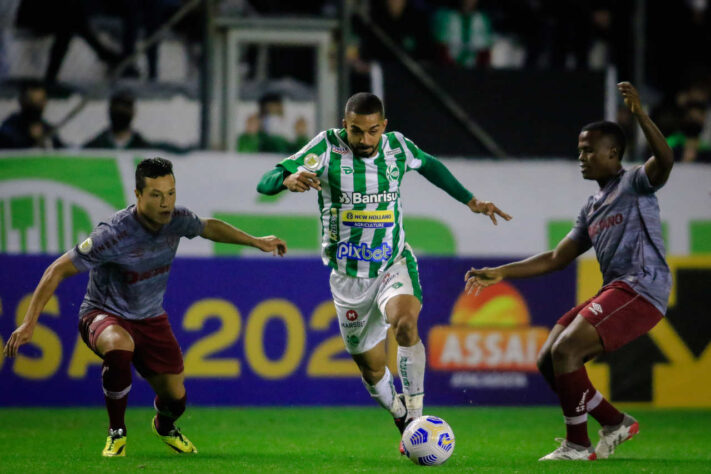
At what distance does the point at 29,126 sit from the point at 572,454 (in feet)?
22.0

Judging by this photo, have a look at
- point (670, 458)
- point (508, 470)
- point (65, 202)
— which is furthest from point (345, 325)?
point (65, 202)

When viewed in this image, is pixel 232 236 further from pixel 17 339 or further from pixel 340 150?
pixel 17 339

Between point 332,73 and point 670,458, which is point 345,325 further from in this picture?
point 332,73

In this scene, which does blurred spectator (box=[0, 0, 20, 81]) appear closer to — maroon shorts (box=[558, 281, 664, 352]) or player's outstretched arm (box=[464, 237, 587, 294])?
player's outstretched arm (box=[464, 237, 587, 294])

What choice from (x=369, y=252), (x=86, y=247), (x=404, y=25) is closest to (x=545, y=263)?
(x=369, y=252)

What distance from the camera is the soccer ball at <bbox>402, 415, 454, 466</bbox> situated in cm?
671

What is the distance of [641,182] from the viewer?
7059mm

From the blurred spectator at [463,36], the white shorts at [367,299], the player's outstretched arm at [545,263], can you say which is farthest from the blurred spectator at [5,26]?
the player's outstretched arm at [545,263]

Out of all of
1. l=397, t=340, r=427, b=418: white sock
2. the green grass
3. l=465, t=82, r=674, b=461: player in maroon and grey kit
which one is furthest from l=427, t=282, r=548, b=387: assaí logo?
l=397, t=340, r=427, b=418: white sock

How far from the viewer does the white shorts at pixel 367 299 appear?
7465mm

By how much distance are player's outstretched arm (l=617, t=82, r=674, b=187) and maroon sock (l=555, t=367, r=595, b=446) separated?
1.22 metres

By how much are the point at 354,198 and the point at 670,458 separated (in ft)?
8.35

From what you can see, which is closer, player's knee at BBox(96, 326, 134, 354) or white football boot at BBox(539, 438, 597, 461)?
white football boot at BBox(539, 438, 597, 461)

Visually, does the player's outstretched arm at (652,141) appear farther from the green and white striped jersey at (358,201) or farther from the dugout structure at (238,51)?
the dugout structure at (238,51)
